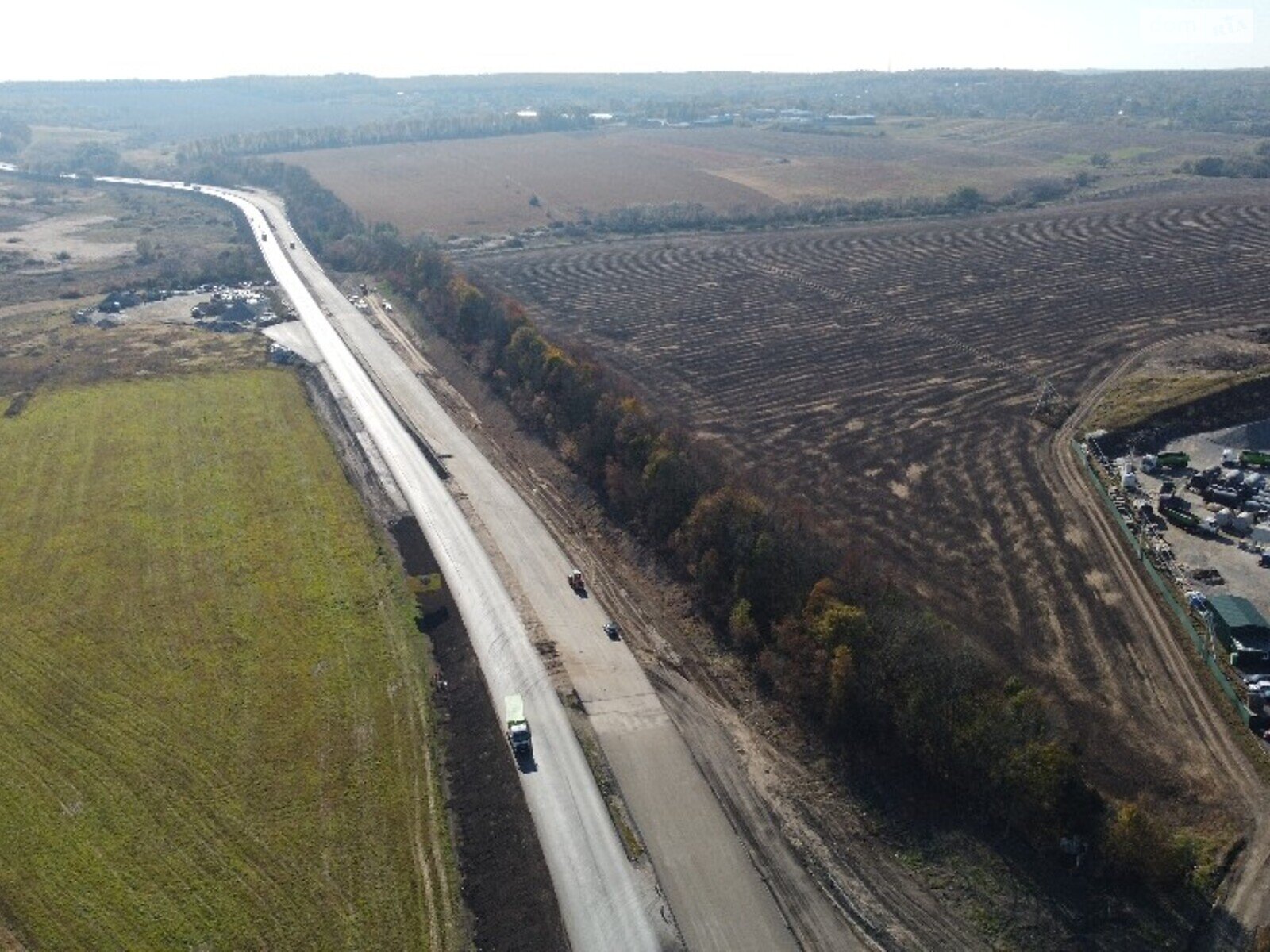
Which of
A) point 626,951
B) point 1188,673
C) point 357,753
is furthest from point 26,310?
point 1188,673

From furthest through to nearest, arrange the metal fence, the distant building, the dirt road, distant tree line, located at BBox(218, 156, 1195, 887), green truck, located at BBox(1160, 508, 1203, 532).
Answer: green truck, located at BBox(1160, 508, 1203, 532)
the distant building
the metal fence
distant tree line, located at BBox(218, 156, 1195, 887)
the dirt road

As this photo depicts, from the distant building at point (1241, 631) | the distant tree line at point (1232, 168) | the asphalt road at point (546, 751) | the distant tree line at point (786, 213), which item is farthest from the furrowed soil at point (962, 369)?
the asphalt road at point (546, 751)

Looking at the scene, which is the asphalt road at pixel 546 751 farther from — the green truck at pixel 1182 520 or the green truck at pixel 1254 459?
the green truck at pixel 1254 459

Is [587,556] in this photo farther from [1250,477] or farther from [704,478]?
[1250,477]

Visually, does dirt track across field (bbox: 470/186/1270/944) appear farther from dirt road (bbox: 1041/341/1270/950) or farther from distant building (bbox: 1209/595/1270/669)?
distant building (bbox: 1209/595/1270/669)

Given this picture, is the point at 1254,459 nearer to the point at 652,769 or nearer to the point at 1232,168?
the point at 652,769

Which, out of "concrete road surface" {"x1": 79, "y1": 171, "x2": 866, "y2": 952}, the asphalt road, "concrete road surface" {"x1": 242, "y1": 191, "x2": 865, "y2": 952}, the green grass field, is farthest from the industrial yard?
the green grass field

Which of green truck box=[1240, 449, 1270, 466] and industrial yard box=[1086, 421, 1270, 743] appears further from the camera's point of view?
green truck box=[1240, 449, 1270, 466]
